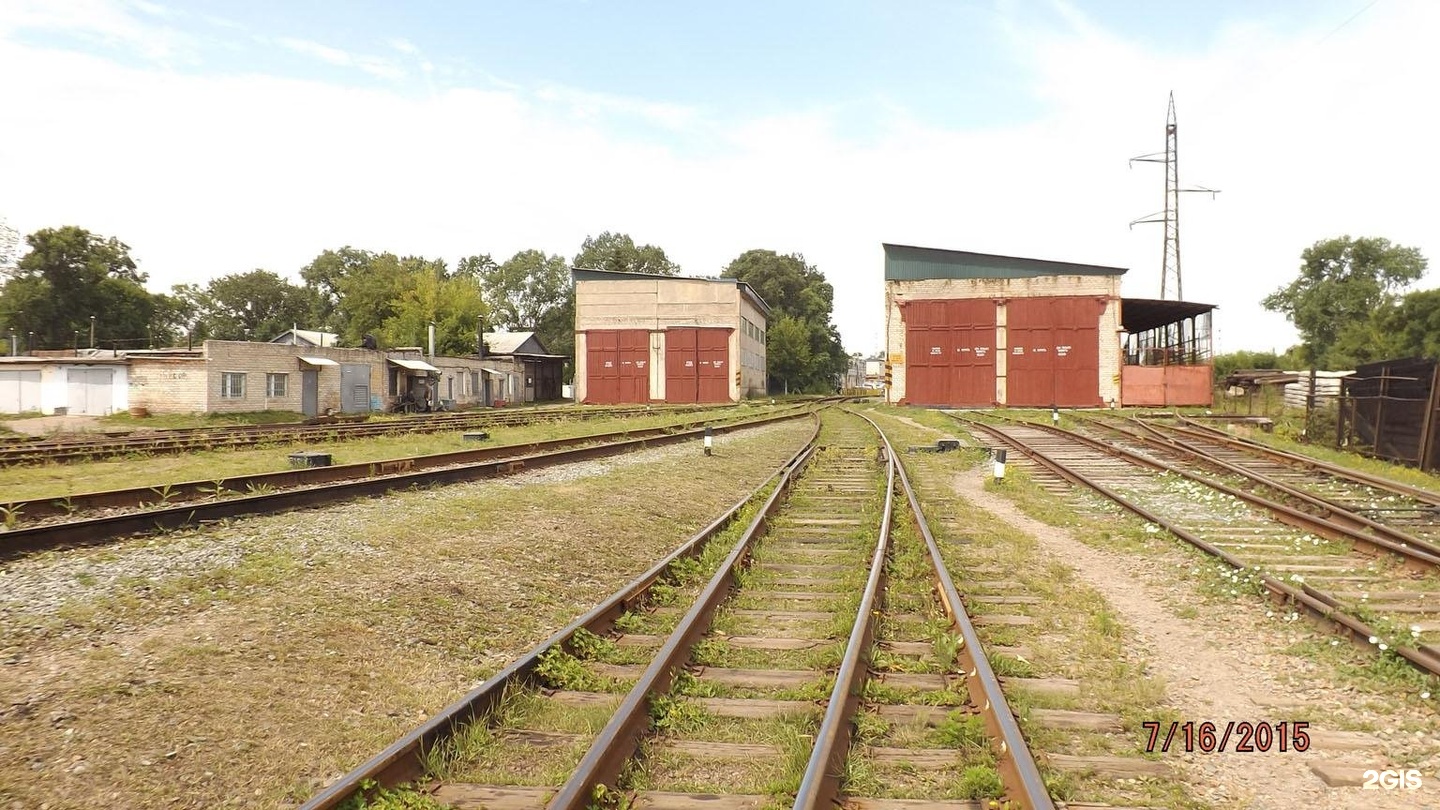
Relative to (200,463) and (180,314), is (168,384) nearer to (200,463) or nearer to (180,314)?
(200,463)

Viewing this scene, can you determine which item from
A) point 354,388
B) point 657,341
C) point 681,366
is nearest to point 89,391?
point 354,388

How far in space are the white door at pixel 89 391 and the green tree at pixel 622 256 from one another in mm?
75241

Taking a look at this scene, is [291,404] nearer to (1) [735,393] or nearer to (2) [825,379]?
(1) [735,393]

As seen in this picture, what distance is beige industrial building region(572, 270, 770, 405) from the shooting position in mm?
55344

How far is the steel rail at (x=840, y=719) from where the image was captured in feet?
10.5

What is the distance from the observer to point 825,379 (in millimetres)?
104625

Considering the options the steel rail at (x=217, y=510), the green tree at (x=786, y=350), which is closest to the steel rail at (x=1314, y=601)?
the steel rail at (x=217, y=510)

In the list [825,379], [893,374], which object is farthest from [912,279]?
[825,379]

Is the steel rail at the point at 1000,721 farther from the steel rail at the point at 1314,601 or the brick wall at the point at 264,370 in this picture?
the brick wall at the point at 264,370

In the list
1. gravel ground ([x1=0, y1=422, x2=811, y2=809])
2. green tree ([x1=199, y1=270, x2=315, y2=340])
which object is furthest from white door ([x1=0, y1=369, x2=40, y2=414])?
green tree ([x1=199, y1=270, x2=315, y2=340])

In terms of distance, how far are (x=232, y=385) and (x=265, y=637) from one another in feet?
114

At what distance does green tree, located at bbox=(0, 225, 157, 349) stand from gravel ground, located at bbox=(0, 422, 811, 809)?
286 feet

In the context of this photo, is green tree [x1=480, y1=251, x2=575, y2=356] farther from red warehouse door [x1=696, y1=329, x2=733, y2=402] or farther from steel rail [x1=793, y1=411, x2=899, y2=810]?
steel rail [x1=793, y1=411, x2=899, y2=810]

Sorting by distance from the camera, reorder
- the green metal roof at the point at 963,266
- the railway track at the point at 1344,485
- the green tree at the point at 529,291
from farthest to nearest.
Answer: the green tree at the point at 529,291 < the green metal roof at the point at 963,266 < the railway track at the point at 1344,485
